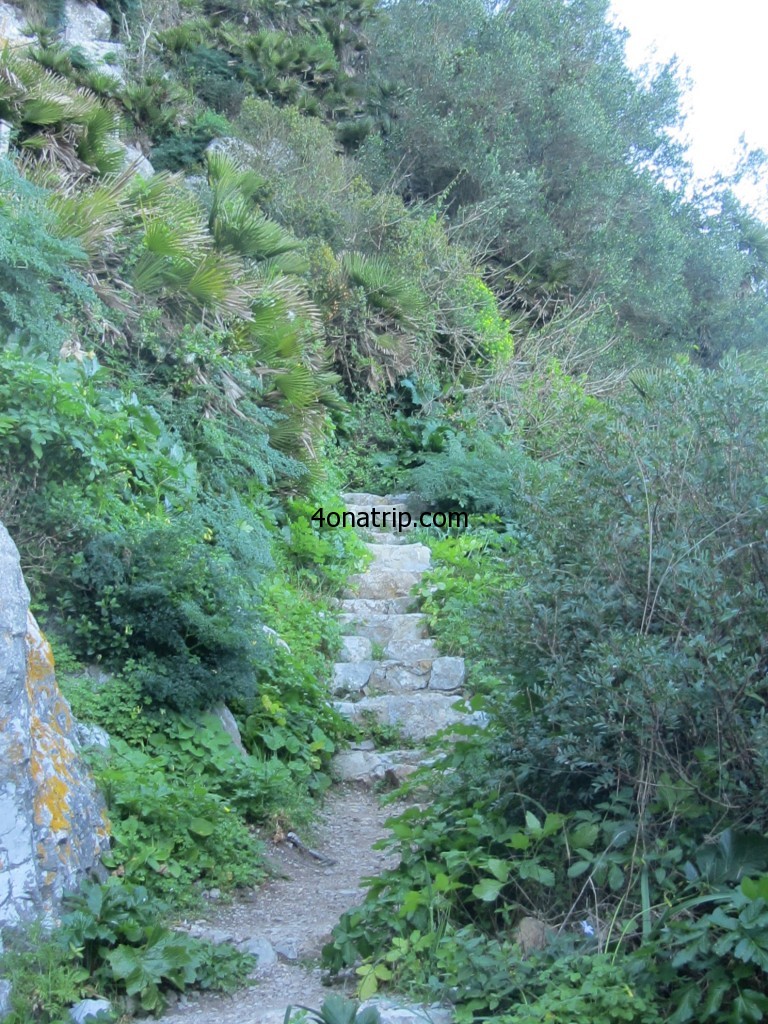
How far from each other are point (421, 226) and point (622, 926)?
11.2 m

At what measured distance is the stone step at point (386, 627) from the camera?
8180 millimetres

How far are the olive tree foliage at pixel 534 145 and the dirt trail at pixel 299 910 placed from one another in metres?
10.4

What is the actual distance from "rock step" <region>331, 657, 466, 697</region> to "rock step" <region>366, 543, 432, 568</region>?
1.94 m

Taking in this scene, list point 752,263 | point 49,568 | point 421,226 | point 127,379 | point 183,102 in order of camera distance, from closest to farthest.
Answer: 1. point 49,568
2. point 127,379
3. point 421,226
4. point 183,102
5. point 752,263

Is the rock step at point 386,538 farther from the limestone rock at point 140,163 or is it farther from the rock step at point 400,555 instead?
the limestone rock at point 140,163

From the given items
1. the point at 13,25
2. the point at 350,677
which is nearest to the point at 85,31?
the point at 13,25

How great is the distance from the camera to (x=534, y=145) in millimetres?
15758

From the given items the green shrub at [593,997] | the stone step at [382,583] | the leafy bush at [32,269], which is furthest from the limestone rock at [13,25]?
the green shrub at [593,997]

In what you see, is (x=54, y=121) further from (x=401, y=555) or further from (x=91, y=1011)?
(x=91, y=1011)

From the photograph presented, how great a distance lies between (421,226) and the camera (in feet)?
43.0

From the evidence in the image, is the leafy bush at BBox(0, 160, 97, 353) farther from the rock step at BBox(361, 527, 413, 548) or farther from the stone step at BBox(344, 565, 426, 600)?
the rock step at BBox(361, 527, 413, 548)

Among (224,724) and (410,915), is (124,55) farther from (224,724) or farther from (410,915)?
(410,915)

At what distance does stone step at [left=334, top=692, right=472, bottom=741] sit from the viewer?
695cm

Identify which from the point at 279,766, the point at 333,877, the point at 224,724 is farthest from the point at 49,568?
the point at 333,877
